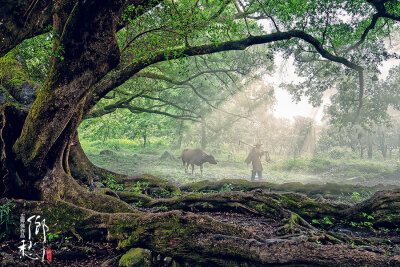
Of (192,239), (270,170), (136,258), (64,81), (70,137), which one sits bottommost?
(270,170)

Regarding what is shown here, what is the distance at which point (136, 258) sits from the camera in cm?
359

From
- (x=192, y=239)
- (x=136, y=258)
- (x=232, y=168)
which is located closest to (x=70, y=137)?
(x=136, y=258)

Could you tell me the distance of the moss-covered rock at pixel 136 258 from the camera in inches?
139

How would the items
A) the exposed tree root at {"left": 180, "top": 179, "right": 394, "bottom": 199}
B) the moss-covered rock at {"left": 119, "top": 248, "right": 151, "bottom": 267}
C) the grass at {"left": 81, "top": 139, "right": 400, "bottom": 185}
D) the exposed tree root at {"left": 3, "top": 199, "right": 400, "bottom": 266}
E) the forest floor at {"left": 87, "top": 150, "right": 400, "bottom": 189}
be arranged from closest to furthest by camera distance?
the exposed tree root at {"left": 3, "top": 199, "right": 400, "bottom": 266} < the moss-covered rock at {"left": 119, "top": 248, "right": 151, "bottom": 267} < the exposed tree root at {"left": 180, "top": 179, "right": 394, "bottom": 199} < the forest floor at {"left": 87, "top": 150, "right": 400, "bottom": 189} < the grass at {"left": 81, "top": 139, "right": 400, "bottom": 185}

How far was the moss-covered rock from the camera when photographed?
139 inches

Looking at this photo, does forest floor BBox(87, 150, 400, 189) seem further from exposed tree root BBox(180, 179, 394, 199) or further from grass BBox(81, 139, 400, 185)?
exposed tree root BBox(180, 179, 394, 199)

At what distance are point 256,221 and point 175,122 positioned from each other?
21.9m

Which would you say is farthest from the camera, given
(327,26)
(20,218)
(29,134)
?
(327,26)

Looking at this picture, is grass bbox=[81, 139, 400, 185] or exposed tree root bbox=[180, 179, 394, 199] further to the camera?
grass bbox=[81, 139, 400, 185]

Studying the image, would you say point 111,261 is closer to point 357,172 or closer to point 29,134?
point 29,134

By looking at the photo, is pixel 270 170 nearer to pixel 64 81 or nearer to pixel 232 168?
pixel 232 168

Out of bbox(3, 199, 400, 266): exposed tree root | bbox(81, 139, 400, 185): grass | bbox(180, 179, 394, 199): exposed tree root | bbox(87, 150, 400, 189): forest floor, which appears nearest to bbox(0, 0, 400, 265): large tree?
bbox(3, 199, 400, 266): exposed tree root

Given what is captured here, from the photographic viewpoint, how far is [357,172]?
23.4 meters

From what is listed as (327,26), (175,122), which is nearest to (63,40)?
(327,26)
